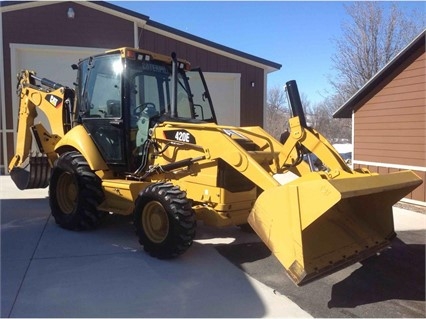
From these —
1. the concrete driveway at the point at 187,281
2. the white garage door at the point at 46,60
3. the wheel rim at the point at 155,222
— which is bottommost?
the concrete driveway at the point at 187,281

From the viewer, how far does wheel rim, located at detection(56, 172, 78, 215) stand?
21.3 feet

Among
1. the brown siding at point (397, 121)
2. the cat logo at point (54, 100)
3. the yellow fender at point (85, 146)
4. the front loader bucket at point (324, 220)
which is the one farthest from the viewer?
the brown siding at point (397, 121)

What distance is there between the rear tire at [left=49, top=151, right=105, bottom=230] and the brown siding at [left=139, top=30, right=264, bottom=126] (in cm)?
757

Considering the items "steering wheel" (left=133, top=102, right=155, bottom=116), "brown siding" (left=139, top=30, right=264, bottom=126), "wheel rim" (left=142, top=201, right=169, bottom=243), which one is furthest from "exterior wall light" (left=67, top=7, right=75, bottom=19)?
"wheel rim" (left=142, top=201, right=169, bottom=243)

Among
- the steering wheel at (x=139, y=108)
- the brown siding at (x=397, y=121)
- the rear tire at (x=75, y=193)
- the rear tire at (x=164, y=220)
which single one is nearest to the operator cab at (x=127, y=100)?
the steering wheel at (x=139, y=108)

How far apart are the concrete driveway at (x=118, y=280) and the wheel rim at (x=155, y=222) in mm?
262

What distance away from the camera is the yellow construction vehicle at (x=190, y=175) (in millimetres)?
3814

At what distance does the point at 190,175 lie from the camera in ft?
17.3

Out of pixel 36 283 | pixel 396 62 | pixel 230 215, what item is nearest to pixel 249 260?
pixel 230 215

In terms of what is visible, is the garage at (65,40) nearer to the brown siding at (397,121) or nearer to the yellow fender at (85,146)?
the brown siding at (397,121)

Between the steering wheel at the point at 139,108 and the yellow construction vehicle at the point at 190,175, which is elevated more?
the steering wheel at the point at 139,108

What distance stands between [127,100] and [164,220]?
1769mm

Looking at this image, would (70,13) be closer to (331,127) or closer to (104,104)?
(104,104)

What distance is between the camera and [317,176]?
13.1ft
